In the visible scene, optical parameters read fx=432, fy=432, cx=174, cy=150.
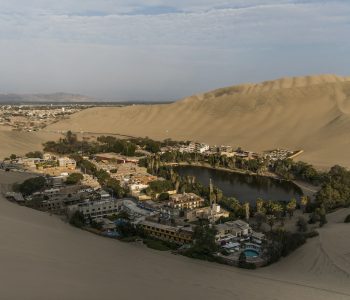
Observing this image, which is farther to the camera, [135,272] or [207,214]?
[207,214]

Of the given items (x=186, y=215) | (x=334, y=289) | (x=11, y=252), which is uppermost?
(x=11, y=252)

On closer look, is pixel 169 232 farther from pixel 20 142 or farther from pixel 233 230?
pixel 20 142

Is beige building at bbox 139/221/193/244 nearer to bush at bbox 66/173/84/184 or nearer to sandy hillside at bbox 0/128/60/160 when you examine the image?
bush at bbox 66/173/84/184

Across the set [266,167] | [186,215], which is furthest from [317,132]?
[186,215]

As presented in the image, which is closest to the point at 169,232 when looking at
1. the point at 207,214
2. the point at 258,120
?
the point at 207,214

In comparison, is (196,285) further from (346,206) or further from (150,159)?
(150,159)

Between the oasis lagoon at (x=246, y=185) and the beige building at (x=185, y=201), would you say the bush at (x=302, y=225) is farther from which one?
→ the oasis lagoon at (x=246, y=185)

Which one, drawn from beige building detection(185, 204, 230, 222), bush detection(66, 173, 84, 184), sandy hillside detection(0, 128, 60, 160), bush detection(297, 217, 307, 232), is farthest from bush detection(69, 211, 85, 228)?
sandy hillside detection(0, 128, 60, 160)
